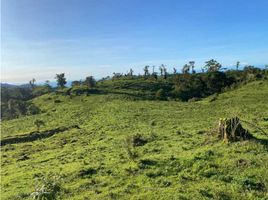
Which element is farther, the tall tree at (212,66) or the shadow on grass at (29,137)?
the tall tree at (212,66)

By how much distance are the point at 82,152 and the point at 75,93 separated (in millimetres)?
95350

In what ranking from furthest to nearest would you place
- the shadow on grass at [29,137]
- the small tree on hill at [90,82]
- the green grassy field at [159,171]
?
1. the small tree on hill at [90,82]
2. the shadow on grass at [29,137]
3. the green grassy field at [159,171]

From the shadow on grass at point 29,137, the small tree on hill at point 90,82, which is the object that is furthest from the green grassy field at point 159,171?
the small tree on hill at point 90,82

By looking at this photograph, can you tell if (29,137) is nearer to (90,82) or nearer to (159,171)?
(159,171)

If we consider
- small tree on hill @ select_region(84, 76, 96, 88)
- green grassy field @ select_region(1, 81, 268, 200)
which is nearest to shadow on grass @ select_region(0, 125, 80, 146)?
green grassy field @ select_region(1, 81, 268, 200)

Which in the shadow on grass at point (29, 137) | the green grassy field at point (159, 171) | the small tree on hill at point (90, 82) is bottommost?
the shadow on grass at point (29, 137)

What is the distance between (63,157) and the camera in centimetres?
3459

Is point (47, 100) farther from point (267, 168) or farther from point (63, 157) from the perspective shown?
point (267, 168)

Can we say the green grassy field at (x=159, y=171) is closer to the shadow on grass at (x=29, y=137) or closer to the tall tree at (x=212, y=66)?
the shadow on grass at (x=29, y=137)

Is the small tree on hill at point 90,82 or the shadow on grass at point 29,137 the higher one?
the small tree on hill at point 90,82

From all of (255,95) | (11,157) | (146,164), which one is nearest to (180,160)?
(146,164)

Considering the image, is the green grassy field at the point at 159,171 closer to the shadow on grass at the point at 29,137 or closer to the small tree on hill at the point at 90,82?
the shadow on grass at the point at 29,137

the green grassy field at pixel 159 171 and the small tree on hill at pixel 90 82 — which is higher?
the small tree on hill at pixel 90 82

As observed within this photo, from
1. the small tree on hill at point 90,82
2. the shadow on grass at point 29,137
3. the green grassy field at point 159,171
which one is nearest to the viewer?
the green grassy field at point 159,171
